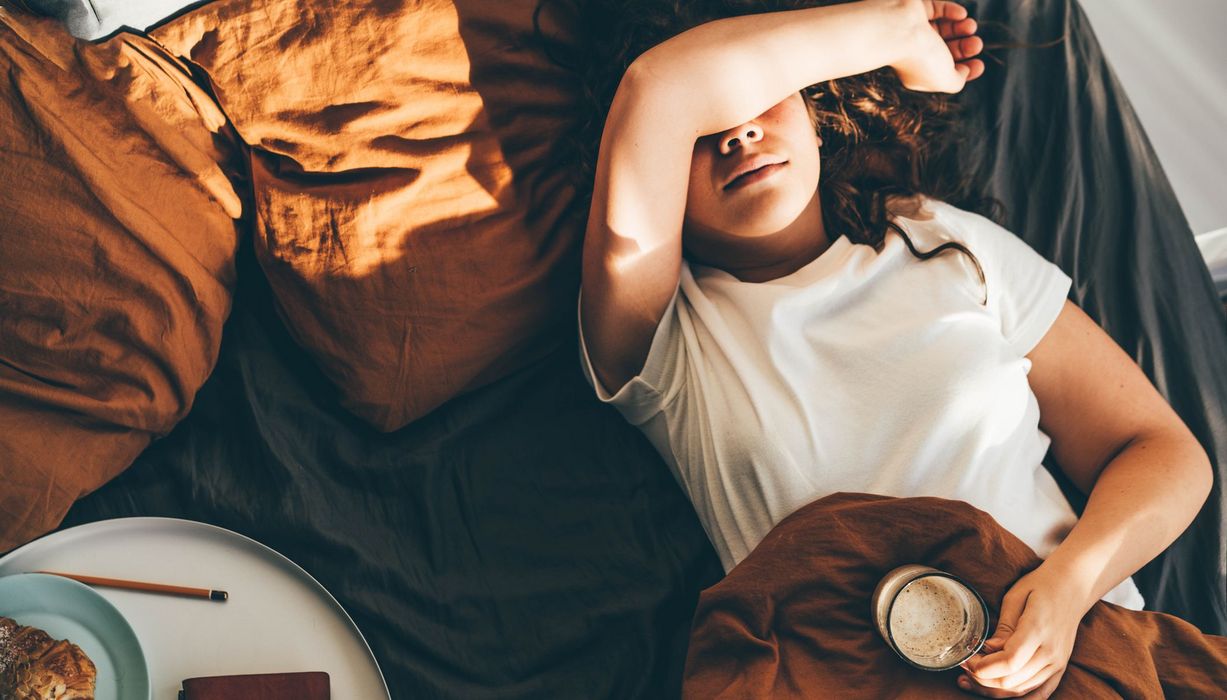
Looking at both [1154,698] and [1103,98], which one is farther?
[1103,98]

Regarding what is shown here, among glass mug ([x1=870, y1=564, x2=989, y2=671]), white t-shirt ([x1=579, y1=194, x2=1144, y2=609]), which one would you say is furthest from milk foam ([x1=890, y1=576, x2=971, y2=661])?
white t-shirt ([x1=579, y1=194, x2=1144, y2=609])

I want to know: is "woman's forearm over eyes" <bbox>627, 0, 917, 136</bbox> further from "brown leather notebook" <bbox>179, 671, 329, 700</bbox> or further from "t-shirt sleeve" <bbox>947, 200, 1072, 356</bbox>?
"brown leather notebook" <bbox>179, 671, 329, 700</bbox>

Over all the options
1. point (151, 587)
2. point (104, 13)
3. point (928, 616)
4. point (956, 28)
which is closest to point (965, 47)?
point (956, 28)

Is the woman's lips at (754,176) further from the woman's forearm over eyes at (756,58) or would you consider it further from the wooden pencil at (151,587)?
the wooden pencil at (151,587)

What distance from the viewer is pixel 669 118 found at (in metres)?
0.92

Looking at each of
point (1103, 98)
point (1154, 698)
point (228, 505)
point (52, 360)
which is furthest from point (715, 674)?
point (1103, 98)

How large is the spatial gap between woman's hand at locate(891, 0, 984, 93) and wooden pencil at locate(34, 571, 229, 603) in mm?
1040

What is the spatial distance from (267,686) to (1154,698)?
0.88 metres

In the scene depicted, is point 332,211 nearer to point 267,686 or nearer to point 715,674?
point 267,686

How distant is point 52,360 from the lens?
859 mm

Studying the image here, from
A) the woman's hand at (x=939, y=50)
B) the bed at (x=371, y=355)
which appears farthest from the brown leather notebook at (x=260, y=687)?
the woman's hand at (x=939, y=50)

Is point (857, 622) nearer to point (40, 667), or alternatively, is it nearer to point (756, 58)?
point (756, 58)

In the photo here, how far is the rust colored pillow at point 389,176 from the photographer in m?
0.94

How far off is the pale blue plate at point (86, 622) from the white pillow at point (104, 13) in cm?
60
